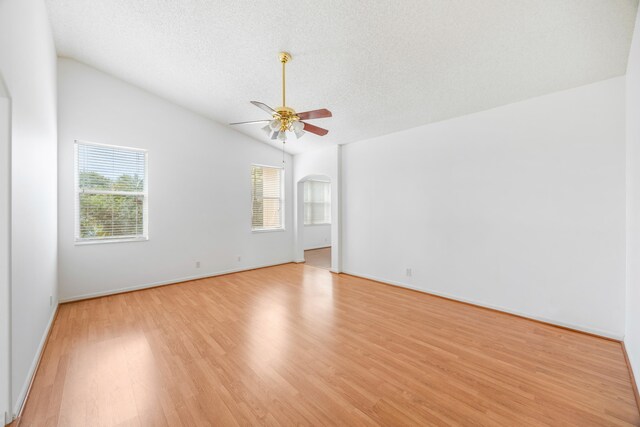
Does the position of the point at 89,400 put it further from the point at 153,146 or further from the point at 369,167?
the point at 369,167

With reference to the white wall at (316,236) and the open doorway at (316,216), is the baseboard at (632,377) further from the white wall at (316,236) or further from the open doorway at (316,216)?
the white wall at (316,236)

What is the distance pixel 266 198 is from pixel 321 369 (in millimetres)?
4610

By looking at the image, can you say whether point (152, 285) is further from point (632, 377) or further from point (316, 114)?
point (632, 377)

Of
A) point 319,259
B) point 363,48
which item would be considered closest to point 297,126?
point 363,48

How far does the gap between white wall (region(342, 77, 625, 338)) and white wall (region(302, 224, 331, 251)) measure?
170 inches

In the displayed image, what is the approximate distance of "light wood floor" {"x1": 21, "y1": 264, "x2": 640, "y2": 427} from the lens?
65.9 inches

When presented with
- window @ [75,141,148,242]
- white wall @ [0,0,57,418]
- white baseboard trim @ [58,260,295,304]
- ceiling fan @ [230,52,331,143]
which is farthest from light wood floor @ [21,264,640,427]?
ceiling fan @ [230,52,331,143]

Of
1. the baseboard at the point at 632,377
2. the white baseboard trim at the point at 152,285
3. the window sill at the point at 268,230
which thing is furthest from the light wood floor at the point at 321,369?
the window sill at the point at 268,230

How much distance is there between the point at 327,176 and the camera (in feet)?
19.0

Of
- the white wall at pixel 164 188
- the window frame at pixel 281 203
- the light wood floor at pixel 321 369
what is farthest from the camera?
the window frame at pixel 281 203

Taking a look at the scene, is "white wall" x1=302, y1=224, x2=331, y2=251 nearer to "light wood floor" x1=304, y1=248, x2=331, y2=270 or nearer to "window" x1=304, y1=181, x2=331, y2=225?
"window" x1=304, y1=181, x2=331, y2=225

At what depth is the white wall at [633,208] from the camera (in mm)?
1959

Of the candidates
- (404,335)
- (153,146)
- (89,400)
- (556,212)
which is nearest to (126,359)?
(89,400)

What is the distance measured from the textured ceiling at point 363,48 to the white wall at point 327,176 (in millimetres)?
1475
